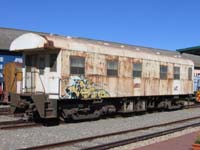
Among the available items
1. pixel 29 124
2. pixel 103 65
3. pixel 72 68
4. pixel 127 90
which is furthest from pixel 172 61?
pixel 29 124

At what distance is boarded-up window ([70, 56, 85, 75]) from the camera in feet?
53.8

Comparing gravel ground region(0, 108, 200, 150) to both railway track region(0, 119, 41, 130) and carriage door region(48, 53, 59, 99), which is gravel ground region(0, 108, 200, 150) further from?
carriage door region(48, 53, 59, 99)

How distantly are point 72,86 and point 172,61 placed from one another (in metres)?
9.41

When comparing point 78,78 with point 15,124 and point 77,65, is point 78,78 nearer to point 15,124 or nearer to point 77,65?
point 77,65

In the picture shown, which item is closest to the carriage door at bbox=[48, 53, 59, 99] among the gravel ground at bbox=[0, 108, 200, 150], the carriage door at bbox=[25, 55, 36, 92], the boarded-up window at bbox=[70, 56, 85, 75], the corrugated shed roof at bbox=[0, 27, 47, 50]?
the boarded-up window at bbox=[70, 56, 85, 75]

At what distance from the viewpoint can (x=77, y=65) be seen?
16.7 metres

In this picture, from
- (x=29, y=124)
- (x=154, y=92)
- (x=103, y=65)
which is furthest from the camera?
(x=154, y=92)

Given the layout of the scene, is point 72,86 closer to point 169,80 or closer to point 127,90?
point 127,90

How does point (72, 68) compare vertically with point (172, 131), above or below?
above

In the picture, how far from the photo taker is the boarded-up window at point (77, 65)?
53.8ft

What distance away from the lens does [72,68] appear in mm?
16391

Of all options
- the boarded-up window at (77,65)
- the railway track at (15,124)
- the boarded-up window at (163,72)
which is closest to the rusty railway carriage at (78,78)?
the boarded-up window at (77,65)

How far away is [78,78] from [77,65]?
54cm

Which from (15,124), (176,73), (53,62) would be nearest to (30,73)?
(53,62)
